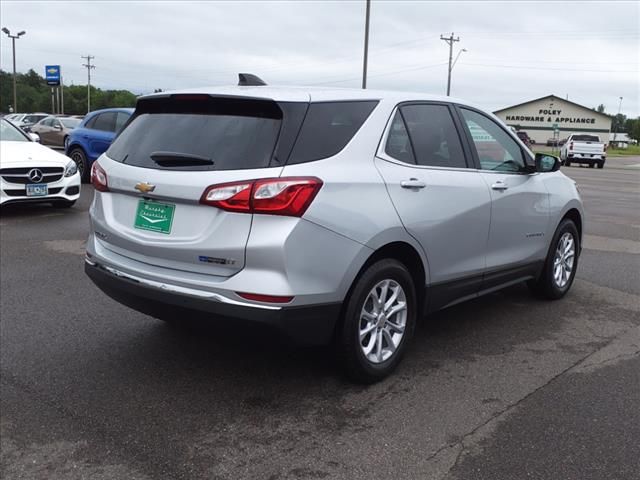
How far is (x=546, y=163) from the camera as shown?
17.8 feet

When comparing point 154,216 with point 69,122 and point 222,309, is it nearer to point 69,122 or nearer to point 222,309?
point 222,309

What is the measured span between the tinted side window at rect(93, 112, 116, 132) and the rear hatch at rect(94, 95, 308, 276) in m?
11.4

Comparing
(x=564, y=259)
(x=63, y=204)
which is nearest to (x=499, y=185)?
(x=564, y=259)

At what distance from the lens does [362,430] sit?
3459 millimetres

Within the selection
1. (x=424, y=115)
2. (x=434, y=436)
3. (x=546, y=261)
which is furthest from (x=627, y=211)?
(x=434, y=436)

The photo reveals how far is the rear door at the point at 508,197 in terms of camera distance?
4.89 m

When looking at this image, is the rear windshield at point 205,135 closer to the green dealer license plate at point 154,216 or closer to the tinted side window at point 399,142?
the green dealer license plate at point 154,216

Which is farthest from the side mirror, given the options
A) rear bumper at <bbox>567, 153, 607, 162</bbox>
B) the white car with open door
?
rear bumper at <bbox>567, 153, 607, 162</bbox>

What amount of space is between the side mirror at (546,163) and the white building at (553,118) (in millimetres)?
90751

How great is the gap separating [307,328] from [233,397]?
2.29 feet

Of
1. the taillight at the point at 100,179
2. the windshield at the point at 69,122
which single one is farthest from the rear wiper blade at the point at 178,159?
the windshield at the point at 69,122

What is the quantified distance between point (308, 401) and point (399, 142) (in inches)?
65.1

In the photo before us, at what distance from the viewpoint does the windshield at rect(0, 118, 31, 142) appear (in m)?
10.9

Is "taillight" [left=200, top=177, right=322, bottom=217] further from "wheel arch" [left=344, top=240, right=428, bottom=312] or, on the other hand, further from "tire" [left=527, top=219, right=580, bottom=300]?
"tire" [left=527, top=219, right=580, bottom=300]
